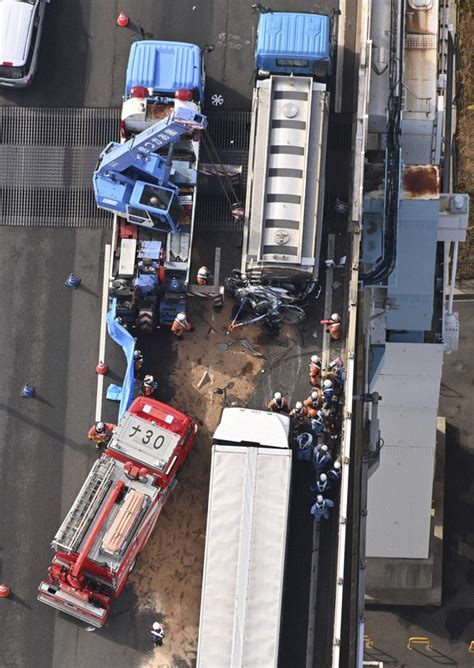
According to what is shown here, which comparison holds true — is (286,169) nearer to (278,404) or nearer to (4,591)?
(278,404)

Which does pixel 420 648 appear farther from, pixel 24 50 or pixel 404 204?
pixel 24 50

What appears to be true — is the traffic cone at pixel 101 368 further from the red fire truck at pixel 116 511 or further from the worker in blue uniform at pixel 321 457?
the worker in blue uniform at pixel 321 457

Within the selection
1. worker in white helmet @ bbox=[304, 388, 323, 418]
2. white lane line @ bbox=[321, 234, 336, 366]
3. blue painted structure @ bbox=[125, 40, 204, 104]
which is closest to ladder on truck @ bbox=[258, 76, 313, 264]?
white lane line @ bbox=[321, 234, 336, 366]

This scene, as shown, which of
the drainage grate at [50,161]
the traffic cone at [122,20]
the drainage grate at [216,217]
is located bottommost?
the drainage grate at [216,217]

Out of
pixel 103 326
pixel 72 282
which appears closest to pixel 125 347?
pixel 103 326

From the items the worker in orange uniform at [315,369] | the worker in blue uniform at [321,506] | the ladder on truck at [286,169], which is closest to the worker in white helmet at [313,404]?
the worker in orange uniform at [315,369]

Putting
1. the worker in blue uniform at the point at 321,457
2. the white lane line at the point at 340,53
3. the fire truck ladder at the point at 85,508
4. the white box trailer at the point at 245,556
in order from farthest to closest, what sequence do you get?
the white lane line at the point at 340,53 < the worker in blue uniform at the point at 321,457 < the fire truck ladder at the point at 85,508 < the white box trailer at the point at 245,556
